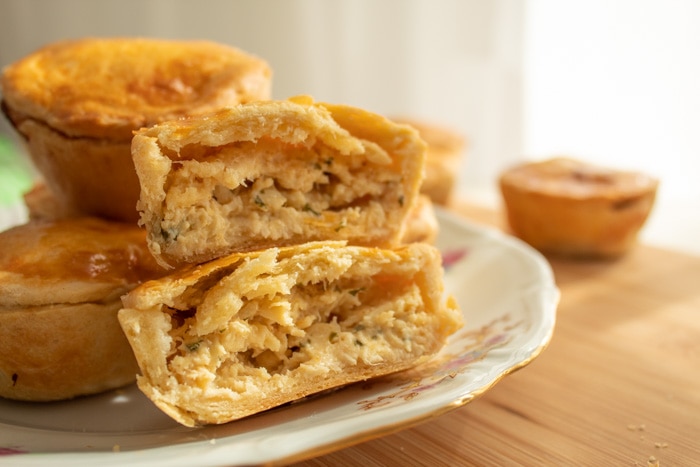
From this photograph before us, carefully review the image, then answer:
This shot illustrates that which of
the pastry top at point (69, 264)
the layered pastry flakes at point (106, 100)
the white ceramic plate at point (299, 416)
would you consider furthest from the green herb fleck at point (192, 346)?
the layered pastry flakes at point (106, 100)

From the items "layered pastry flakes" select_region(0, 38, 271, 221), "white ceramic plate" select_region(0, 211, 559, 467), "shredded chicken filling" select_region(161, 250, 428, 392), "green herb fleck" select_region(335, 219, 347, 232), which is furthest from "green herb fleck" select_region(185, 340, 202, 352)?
"layered pastry flakes" select_region(0, 38, 271, 221)

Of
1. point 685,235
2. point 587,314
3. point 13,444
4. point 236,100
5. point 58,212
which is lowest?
point 685,235

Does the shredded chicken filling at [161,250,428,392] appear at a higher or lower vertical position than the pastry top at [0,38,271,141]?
lower

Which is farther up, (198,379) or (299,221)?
(299,221)

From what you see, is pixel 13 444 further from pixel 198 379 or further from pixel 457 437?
pixel 457 437

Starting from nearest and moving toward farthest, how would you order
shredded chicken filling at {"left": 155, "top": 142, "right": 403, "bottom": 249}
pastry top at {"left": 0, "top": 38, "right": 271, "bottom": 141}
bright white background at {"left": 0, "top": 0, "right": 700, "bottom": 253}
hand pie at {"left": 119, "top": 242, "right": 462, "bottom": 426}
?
hand pie at {"left": 119, "top": 242, "right": 462, "bottom": 426} < shredded chicken filling at {"left": 155, "top": 142, "right": 403, "bottom": 249} < pastry top at {"left": 0, "top": 38, "right": 271, "bottom": 141} < bright white background at {"left": 0, "top": 0, "right": 700, "bottom": 253}

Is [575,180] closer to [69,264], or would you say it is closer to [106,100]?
[106,100]

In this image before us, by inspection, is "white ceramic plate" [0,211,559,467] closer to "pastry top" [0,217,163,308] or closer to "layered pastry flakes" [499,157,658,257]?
"pastry top" [0,217,163,308]

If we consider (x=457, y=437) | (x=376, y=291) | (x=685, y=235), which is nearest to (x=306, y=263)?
(x=376, y=291)

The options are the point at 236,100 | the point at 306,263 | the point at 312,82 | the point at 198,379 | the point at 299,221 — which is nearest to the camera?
the point at 198,379
